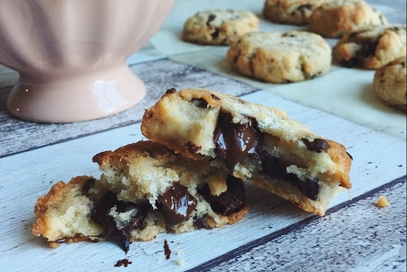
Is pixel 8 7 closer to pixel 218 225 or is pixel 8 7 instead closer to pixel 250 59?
pixel 218 225

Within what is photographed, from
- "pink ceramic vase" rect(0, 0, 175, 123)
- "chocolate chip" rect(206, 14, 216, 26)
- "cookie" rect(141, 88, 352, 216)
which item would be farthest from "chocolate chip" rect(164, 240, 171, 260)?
"chocolate chip" rect(206, 14, 216, 26)

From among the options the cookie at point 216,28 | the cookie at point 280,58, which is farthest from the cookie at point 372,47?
the cookie at point 216,28

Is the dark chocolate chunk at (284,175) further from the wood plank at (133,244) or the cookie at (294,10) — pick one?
the cookie at (294,10)

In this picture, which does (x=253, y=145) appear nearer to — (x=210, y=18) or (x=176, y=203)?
(x=176, y=203)

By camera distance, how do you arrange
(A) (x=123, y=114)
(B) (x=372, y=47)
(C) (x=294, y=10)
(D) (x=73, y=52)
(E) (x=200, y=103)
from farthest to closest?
(C) (x=294, y=10) < (B) (x=372, y=47) < (A) (x=123, y=114) < (D) (x=73, y=52) < (E) (x=200, y=103)

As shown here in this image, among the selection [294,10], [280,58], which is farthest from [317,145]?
[294,10]

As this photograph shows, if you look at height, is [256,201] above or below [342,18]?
below
